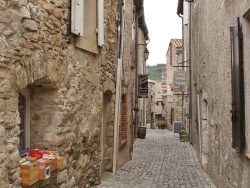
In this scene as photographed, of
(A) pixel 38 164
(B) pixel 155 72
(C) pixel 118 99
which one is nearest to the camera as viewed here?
(A) pixel 38 164

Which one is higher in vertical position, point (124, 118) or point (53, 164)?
point (124, 118)

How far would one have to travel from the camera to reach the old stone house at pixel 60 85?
3.27 meters

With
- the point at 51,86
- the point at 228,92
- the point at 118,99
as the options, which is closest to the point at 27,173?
the point at 51,86

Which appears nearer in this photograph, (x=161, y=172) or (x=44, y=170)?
(x=44, y=170)

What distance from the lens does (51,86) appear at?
4.36m

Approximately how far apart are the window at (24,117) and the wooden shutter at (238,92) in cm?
258

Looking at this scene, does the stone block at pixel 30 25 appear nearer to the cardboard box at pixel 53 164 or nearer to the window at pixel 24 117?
the window at pixel 24 117

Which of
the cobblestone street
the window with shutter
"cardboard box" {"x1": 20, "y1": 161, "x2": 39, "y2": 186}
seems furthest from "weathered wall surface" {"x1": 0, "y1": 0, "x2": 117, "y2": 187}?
the window with shutter

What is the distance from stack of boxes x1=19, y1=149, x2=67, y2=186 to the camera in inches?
138

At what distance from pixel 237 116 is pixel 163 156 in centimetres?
603

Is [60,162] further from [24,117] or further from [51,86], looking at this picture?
[51,86]

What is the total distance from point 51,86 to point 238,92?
2.28m

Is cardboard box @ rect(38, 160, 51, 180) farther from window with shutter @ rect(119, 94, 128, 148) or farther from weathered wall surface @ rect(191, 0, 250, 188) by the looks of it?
window with shutter @ rect(119, 94, 128, 148)

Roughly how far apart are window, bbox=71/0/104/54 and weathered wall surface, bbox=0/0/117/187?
0.10 m
